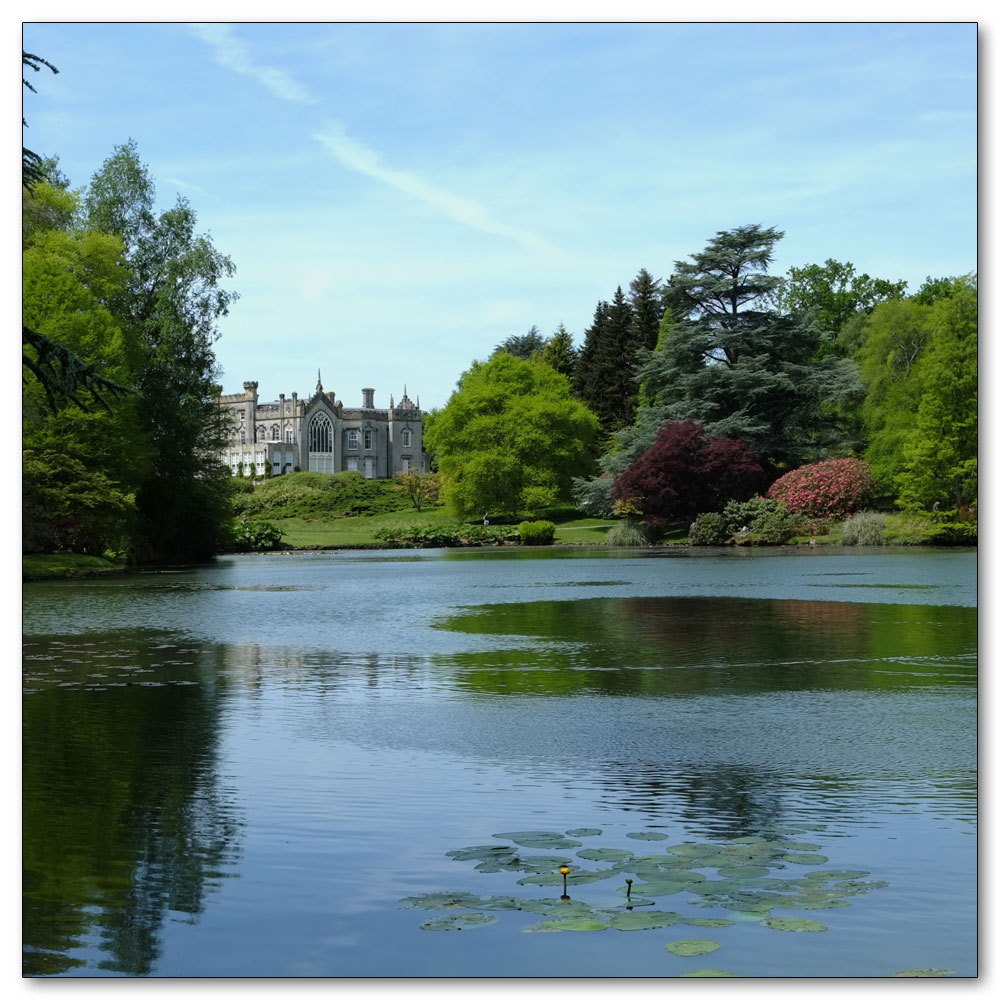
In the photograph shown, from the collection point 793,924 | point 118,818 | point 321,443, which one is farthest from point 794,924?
point 321,443

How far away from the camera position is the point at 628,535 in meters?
48.3

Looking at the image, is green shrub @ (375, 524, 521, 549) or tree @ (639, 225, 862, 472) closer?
tree @ (639, 225, 862, 472)

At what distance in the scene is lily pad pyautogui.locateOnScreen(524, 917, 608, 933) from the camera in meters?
4.77

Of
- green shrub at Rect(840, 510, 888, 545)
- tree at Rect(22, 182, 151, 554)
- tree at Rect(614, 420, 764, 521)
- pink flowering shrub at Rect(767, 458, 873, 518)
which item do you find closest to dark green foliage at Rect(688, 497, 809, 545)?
pink flowering shrub at Rect(767, 458, 873, 518)

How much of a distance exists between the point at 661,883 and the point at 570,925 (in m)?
0.61

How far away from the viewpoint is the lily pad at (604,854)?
5614mm

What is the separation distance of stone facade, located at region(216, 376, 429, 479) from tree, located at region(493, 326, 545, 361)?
974cm

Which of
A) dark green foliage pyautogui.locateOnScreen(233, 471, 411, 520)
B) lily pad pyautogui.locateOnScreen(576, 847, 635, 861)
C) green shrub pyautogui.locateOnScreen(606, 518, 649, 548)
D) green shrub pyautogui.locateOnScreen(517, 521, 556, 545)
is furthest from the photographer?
dark green foliage pyautogui.locateOnScreen(233, 471, 411, 520)

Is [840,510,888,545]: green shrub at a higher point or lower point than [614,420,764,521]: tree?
lower

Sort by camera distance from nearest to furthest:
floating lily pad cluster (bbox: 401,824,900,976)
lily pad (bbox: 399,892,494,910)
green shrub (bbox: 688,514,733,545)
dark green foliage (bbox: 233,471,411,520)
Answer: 1. floating lily pad cluster (bbox: 401,824,900,976)
2. lily pad (bbox: 399,892,494,910)
3. green shrub (bbox: 688,514,733,545)
4. dark green foliage (bbox: 233,471,411,520)

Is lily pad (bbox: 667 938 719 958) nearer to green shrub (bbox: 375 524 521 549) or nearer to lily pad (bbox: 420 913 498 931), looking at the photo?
lily pad (bbox: 420 913 498 931)

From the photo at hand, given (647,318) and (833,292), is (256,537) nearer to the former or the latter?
(647,318)

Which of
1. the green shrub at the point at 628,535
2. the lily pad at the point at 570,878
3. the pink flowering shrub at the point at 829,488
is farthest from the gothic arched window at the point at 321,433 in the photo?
the lily pad at the point at 570,878

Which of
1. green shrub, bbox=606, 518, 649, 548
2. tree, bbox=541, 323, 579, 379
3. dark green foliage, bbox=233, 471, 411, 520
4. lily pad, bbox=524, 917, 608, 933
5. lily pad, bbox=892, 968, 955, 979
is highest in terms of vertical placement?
tree, bbox=541, 323, 579, 379
